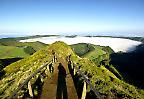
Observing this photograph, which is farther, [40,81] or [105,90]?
[40,81]

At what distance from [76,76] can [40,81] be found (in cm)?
377

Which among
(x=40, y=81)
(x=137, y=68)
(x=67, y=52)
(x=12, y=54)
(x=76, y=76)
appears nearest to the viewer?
(x=40, y=81)

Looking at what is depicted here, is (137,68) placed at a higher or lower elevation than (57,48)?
lower

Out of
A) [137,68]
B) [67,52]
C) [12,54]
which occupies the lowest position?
[137,68]

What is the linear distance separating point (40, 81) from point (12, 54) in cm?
15579

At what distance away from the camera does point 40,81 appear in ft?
62.4

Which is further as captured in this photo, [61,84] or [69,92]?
[61,84]

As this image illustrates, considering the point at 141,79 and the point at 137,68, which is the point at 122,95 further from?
the point at 137,68

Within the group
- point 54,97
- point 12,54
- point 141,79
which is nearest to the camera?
point 54,97

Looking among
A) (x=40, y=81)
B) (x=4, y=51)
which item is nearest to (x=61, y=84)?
(x=40, y=81)

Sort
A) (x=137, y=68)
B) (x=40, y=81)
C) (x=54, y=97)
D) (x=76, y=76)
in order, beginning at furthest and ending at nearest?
(x=137, y=68)
(x=76, y=76)
(x=40, y=81)
(x=54, y=97)

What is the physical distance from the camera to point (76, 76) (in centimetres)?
2091

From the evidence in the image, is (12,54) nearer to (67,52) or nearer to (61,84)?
(67,52)

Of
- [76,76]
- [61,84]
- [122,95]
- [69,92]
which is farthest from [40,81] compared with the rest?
[122,95]
